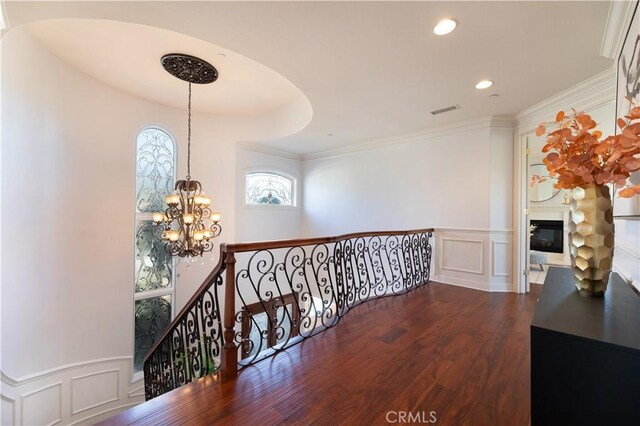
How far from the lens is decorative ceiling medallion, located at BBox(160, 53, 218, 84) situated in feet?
10.8

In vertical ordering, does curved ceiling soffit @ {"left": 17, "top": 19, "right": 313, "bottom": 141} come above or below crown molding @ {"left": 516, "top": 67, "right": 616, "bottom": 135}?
above

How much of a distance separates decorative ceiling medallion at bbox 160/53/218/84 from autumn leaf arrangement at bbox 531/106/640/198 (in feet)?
12.1

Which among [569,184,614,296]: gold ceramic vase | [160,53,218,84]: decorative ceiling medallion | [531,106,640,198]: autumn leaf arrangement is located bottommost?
[569,184,614,296]: gold ceramic vase

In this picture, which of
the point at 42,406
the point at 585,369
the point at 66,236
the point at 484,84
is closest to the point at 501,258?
the point at 484,84

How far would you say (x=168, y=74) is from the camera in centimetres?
384

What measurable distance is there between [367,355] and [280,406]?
2.97 feet

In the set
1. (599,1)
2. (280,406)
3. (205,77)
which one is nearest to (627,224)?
(599,1)

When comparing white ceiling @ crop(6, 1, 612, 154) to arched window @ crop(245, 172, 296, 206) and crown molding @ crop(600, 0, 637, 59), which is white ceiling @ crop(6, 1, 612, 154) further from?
arched window @ crop(245, 172, 296, 206)

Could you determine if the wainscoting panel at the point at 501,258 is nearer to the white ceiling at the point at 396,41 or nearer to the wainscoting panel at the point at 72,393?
the white ceiling at the point at 396,41

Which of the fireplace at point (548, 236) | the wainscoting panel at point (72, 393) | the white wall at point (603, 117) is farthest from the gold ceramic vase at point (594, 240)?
the fireplace at point (548, 236)

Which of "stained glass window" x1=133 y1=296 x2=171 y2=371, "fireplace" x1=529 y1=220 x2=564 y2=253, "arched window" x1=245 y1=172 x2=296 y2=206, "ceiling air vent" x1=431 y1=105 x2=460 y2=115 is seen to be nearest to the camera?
"ceiling air vent" x1=431 y1=105 x2=460 y2=115

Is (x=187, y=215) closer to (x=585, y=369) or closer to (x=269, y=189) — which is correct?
(x=269, y=189)

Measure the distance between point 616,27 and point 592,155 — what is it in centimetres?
173
